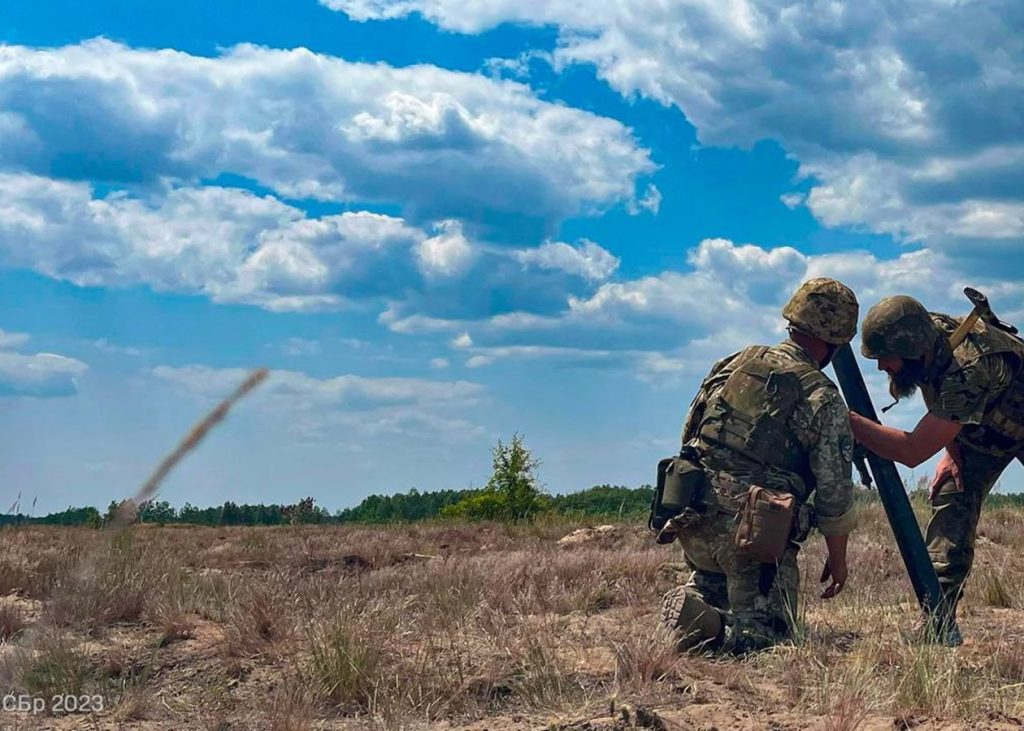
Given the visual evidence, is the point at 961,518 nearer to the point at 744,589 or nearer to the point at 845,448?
the point at 845,448

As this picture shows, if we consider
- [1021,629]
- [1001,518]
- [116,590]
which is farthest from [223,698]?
[1001,518]

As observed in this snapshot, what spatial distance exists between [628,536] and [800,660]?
7.78 metres

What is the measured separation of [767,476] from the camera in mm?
5406

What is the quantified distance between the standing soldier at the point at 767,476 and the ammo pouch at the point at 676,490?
0.02m

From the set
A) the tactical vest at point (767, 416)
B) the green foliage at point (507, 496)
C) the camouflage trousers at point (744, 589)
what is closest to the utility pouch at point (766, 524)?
the camouflage trousers at point (744, 589)

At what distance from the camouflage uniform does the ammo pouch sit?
47.2 inches

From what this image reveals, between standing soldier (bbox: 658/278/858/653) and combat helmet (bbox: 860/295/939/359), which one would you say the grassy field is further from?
combat helmet (bbox: 860/295/939/359)

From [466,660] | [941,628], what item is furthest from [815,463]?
[466,660]

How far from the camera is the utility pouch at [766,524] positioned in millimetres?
5102

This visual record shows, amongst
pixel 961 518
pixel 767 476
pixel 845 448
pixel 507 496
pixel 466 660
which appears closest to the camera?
pixel 466 660

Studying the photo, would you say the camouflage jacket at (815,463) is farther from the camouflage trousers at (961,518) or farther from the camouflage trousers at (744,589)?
the camouflage trousers at (961,518)

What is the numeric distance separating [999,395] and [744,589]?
5.95 ft

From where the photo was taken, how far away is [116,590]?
235 inches

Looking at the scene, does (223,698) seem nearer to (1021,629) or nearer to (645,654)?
(645,654)
